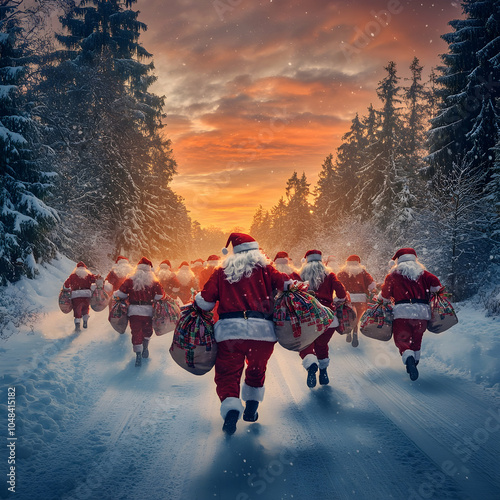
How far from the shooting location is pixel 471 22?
15.9 metres

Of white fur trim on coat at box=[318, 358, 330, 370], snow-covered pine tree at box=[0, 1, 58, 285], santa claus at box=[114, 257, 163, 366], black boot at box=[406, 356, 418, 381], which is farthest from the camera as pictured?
snow-covered pine tree at box=[0, 1, 58, 285]

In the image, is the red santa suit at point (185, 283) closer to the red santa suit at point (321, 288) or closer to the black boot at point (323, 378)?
the red santa suit at point (321, 288)

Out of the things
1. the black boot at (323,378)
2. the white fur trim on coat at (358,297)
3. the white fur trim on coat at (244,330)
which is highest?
the white fur trim on coat at (244,330)

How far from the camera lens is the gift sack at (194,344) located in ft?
13.4

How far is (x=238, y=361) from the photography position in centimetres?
411

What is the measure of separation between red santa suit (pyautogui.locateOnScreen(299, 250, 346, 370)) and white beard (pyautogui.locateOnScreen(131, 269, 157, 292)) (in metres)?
3.27

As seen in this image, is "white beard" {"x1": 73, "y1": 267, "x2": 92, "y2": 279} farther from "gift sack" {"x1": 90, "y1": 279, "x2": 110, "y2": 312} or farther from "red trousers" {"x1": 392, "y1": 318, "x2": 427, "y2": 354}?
"red trousers" {"x1": 392, "y1": 318, "x2": 427, "y2": 354}

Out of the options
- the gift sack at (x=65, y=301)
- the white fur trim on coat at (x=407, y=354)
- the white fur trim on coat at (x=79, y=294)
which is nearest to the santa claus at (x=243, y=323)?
the white fur trim on coat at (x=407, y=354)

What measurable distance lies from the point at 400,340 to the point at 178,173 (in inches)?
1297

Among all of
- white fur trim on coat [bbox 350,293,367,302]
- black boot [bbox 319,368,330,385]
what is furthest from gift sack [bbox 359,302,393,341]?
white fur trim on coat [bbox 350,293,367,302]

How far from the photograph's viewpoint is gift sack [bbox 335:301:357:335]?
686 centimetres

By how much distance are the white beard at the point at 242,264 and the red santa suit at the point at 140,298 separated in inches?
133

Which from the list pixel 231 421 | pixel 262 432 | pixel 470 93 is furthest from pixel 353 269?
pixel 470 93

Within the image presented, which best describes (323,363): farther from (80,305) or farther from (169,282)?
(80,305)
